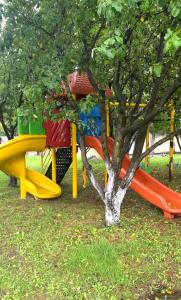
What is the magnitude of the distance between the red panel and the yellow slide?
0.16 m

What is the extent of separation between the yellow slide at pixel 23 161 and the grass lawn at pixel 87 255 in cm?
97

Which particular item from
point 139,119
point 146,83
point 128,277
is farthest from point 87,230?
point 146,83

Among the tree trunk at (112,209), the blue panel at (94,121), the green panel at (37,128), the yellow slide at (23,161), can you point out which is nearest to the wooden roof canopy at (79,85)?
the blue panel at (94,121)

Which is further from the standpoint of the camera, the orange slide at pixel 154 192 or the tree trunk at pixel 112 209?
the orange slide at pixel 154 192

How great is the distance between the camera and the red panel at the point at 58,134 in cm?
868

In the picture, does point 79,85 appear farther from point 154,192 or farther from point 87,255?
point 87,255

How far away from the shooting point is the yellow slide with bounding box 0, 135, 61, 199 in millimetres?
8430

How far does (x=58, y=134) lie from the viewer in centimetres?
881

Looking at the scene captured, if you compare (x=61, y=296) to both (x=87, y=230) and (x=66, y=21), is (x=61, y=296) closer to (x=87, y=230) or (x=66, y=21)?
(x=87, y=230)

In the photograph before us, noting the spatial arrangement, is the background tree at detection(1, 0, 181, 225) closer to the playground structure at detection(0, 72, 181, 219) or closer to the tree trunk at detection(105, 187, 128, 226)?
the tree trunk at detection(105, 187, 128, 226)

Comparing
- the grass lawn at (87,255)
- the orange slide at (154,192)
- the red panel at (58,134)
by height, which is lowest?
the grass lawn at (87,255)

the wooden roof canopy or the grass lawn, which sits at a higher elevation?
the wooden roof canopy

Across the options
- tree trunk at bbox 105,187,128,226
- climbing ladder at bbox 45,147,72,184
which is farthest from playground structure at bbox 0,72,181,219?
tree trunk at bbox 105,187,128,226

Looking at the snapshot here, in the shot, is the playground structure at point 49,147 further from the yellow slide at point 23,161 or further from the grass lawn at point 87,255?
the grass lawn at point 87,255
